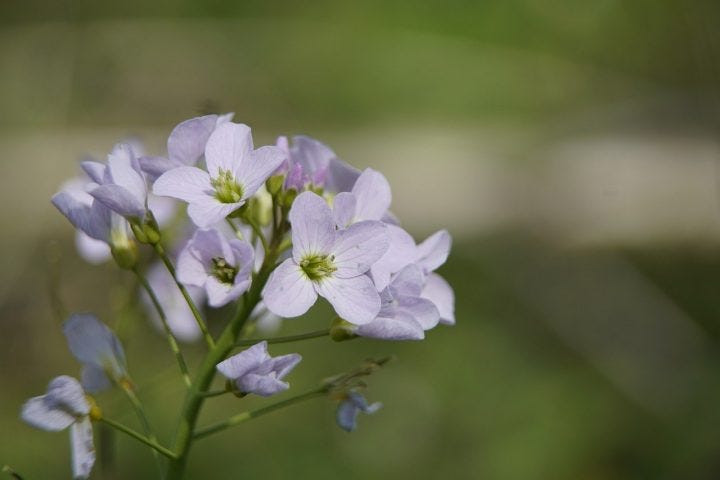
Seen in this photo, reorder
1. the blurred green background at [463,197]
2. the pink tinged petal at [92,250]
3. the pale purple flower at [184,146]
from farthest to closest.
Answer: the blurred green background at [463,197] < the pink tinged petal at [92,250] < the pale purple flower at [184,146]

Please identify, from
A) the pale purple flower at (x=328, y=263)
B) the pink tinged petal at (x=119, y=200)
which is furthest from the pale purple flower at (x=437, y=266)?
the pink tinged petal at (x=119, y=200)

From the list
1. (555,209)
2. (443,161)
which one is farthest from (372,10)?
(555,209)

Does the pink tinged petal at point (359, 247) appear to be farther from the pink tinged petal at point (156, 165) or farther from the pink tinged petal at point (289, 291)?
the pink tinged petal at point (156, 165)

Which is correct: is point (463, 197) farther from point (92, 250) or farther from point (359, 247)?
point (359, 247)

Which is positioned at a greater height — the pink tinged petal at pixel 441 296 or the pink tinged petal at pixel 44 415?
the pink tinged petal at pixel 441 296

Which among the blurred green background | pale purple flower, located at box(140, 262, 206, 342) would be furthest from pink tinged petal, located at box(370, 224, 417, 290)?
the blurred green background

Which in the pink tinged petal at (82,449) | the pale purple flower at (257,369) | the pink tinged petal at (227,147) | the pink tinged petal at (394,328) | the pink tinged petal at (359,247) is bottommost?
the pink tinged petal at (82,449)

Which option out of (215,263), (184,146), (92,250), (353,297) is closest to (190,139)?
(184,146)

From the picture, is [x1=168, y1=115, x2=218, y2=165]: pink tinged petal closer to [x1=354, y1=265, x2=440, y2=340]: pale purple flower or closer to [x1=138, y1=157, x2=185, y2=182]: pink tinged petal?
[x1=138, y1=157, x2=185, y2=182]: pink tinged petal

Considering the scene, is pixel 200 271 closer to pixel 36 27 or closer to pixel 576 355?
pixel 576 355
